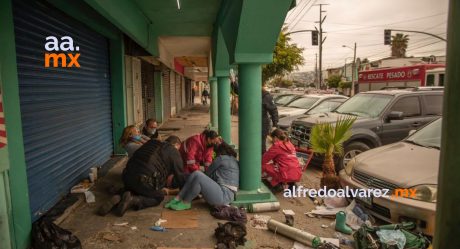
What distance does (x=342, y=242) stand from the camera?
13.1 ft

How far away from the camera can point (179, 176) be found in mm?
5191

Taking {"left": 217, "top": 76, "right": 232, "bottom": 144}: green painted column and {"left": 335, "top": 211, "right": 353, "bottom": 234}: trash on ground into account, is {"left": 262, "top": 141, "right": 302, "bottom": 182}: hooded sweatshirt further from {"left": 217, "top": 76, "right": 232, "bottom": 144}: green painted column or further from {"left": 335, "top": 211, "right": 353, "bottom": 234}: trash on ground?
{"left": 217, "top": 76, "right": 232, "bottom": 144}: green painted column

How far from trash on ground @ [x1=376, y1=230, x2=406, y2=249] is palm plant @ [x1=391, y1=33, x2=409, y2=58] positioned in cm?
5810

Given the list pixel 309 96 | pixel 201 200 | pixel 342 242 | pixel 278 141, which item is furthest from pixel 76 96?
pixel 309 96

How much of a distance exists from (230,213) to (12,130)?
8.78ft

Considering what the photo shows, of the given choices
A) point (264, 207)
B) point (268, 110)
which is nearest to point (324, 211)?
point (264, 207)

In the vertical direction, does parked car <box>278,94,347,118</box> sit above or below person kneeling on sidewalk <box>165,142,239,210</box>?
above

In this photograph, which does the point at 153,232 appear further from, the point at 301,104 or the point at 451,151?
the point at 301,104

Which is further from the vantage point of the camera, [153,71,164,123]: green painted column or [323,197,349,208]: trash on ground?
[153,71,164,123]: green painted column

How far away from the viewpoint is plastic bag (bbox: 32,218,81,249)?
353 centimetres

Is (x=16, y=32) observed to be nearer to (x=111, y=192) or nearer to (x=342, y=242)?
(x=111, y=192)

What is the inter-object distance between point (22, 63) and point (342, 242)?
4.28 m

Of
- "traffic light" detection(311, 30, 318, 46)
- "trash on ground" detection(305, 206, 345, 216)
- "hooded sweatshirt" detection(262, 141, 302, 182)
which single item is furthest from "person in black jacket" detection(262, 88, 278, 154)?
"traffic light" detection(311, 30, 318, 46)

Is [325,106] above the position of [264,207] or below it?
above
